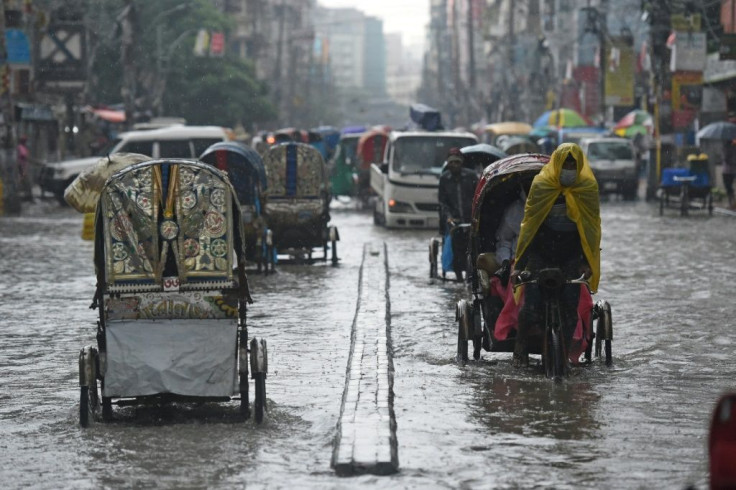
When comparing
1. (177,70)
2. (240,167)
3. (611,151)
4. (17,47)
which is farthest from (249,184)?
(177,70)

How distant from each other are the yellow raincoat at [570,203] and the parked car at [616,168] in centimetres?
3391

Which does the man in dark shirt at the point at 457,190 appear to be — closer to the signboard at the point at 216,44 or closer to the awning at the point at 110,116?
the awning at the point at 110,116

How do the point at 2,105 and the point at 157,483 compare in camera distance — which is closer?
the point at 157,483

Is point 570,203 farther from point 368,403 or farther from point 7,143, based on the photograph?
point 7,143

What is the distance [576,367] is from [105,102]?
222 feet

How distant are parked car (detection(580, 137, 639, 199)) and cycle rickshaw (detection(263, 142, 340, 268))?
22.3 meters

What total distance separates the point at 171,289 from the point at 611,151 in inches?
1492

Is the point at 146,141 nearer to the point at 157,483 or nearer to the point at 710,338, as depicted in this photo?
the point at 710,338

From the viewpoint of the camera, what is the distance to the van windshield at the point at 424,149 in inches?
1220

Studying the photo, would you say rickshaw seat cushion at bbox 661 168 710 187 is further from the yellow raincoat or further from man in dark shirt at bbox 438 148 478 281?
the yellow raincoat

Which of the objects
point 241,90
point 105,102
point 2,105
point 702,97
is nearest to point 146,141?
point 2,105

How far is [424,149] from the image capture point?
102 ft

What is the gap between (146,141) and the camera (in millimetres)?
36344

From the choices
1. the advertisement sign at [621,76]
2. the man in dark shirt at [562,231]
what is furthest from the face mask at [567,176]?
the advertisement sign at [621,76]
